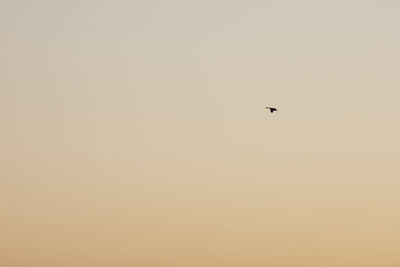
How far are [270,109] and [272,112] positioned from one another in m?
2.74

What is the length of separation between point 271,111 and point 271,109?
263cm

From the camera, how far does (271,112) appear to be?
14400cm

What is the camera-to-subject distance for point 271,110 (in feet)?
482

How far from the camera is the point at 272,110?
14700 cm

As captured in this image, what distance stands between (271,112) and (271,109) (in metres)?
4.12

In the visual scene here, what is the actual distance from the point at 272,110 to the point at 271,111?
2.22 m

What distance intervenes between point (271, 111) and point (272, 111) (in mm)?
724

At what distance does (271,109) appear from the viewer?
147375mm

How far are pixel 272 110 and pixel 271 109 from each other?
35.5 inches

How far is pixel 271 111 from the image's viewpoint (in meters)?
145

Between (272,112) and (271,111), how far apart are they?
0.85 meters

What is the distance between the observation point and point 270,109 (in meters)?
147

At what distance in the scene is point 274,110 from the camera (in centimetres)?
14700

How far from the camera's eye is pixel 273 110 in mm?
146750
